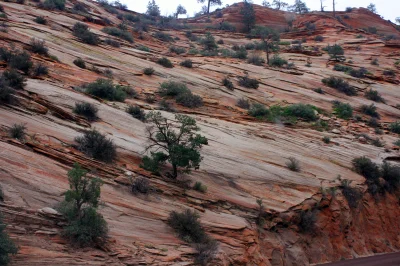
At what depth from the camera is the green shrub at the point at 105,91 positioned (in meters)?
17.6

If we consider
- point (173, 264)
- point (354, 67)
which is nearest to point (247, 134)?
point (173, 264)

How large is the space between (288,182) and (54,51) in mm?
13525

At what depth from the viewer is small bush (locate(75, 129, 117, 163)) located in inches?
492

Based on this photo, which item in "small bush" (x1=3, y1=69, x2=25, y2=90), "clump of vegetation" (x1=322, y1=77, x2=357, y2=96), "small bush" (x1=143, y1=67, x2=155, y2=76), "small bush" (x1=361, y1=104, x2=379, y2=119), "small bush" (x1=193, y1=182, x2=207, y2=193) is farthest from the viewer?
"clump of vegetation" (x1=322, y1=77, x2=357, y2=96)

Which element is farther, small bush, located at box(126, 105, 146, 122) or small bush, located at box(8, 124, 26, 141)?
small bush, located at box(126, 105, 146, 122)

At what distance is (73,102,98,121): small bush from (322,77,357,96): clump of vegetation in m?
20.2

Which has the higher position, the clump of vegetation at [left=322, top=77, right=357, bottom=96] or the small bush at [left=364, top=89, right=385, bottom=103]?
the clump of vegetation at [left=322, top=77, right=357, bottom=96]

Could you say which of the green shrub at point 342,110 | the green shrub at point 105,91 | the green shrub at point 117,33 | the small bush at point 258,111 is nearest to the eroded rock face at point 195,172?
the green shrub at point 342,110

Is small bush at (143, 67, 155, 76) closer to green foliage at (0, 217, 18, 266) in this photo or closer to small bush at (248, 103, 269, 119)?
small bush at (248, 103, 269, 119)

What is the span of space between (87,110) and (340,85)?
68.2ft

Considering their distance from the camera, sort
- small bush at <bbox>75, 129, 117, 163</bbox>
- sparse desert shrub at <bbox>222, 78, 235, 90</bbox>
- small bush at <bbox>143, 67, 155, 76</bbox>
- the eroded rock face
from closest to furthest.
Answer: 1. the eroded rock face
2. small bush at <bbox>75, 129, 117, 163</bbox>
3. small bush at <bbox>143, 67, 155, 76</bbox>
4. sparse desert shrub at <bbox>222, 78, 235, 90</bbox>

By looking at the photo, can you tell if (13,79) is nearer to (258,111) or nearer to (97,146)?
(97,146)

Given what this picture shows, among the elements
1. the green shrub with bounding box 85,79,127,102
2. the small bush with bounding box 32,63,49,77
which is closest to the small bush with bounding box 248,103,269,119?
the green shrub with bounding box 85,79,127,102

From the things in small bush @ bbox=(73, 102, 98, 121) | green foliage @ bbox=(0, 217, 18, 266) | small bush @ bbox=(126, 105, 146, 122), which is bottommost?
green foliage @ bbox=(0, 217, 18, 266)
